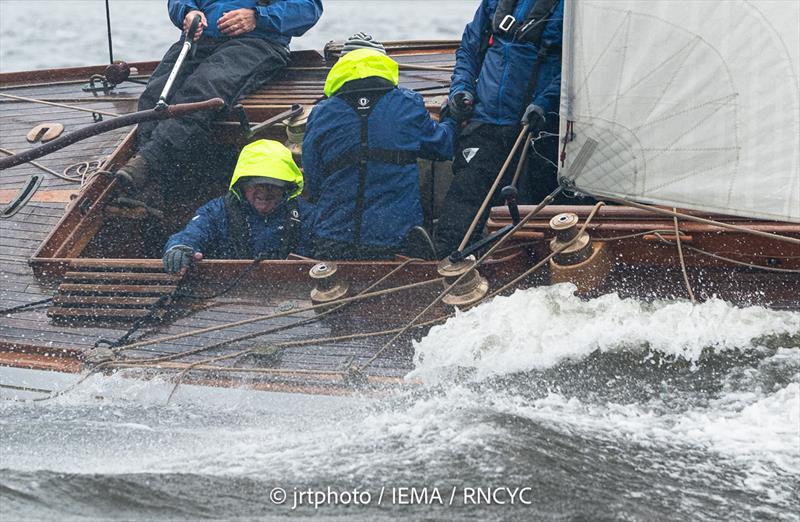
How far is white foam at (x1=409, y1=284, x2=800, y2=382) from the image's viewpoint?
389 cm

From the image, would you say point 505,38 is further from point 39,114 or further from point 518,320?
point 39,114

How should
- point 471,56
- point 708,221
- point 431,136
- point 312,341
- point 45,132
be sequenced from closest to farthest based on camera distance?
point 708,221, point 312,341, point 431,136, point 471,56, point 45,132

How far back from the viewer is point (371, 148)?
4.55m

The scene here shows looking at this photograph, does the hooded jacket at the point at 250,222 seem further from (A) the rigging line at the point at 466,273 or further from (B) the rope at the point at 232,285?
(A) the rigging line at the point at 466,273

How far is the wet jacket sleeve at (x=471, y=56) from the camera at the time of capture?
506 centimetres

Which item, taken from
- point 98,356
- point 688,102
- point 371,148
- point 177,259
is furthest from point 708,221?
point 98,356

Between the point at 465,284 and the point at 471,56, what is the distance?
1.40m

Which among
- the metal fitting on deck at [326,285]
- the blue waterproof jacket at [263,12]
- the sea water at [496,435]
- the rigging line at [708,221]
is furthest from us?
the blue waterproof jacket at [263,12]

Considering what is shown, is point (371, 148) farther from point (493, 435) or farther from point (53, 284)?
point (53, 284)

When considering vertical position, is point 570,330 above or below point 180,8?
below

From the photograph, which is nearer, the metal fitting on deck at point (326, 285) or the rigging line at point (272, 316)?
the rigging line at point (272, 316)

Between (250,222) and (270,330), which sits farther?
(250,222)

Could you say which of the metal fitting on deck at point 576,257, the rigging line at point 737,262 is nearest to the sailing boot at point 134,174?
the metal fitting on deck at point 576,257

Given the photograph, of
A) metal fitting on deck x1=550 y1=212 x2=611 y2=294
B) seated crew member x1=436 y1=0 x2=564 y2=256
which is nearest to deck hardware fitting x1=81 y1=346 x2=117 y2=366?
seated crew member x1=436 y1=0 x2=564 y2=256
